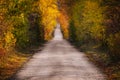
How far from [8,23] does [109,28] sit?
26.1 ft

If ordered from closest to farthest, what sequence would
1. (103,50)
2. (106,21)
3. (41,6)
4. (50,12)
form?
(106,21), (103,50), (41,6), (50,12)

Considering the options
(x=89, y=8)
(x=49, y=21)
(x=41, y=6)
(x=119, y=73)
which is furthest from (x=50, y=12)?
(x=119, y=73)

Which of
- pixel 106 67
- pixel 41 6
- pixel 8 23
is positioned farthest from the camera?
pixel 41 6

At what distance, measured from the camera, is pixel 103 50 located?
121 ft

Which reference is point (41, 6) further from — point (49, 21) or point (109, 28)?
point (109, 28)

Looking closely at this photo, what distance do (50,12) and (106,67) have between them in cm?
4916

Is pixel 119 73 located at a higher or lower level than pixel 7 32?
lower

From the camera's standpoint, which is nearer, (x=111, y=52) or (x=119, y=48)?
(x=119, y=48)

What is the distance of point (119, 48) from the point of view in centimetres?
2512

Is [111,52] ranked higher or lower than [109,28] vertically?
lower

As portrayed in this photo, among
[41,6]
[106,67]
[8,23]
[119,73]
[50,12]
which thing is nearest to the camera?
[119,73]

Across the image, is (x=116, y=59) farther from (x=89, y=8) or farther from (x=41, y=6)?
(x=41, y=6)

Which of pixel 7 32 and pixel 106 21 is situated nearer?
pixel 7 32

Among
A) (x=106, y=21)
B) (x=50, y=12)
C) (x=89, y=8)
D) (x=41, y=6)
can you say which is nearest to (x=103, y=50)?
(x=89, y=8)
